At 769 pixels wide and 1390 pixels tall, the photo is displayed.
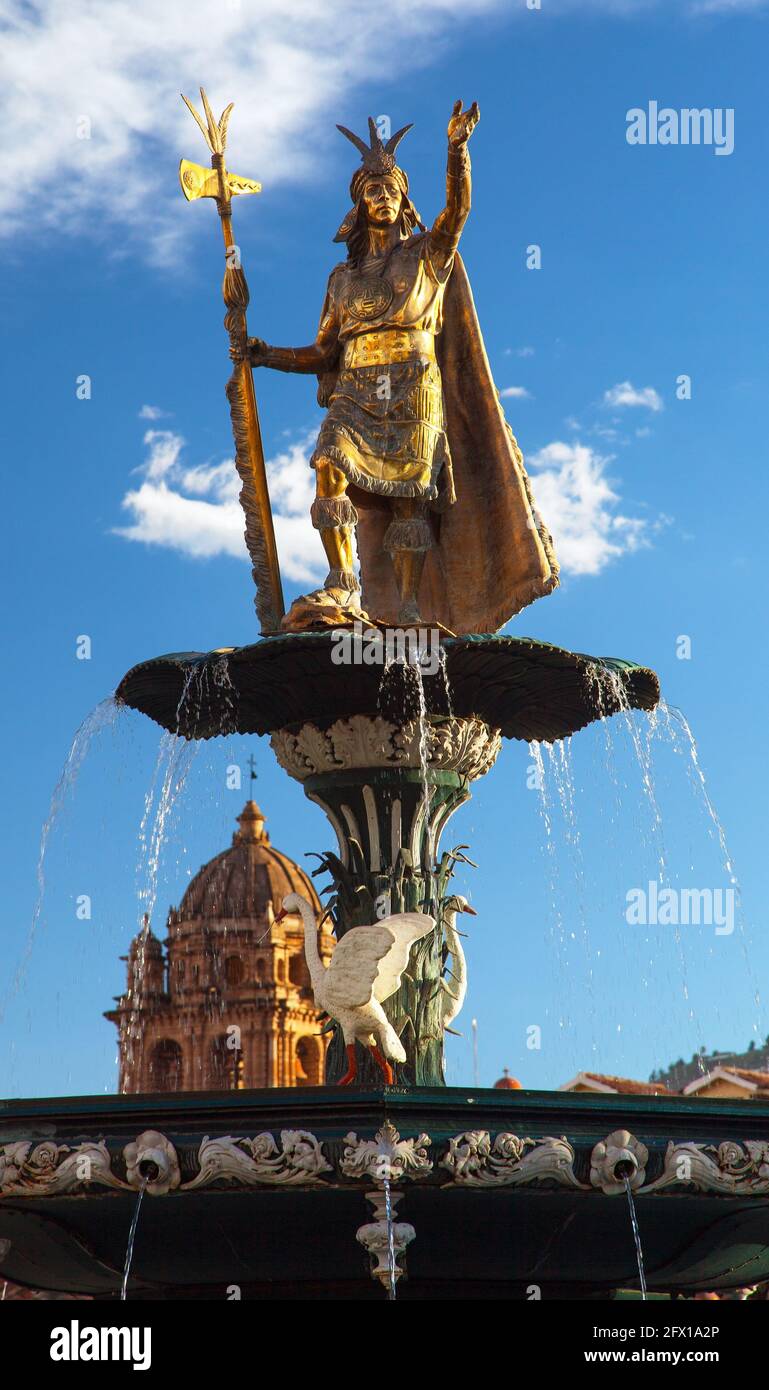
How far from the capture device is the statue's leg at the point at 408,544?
13578mm

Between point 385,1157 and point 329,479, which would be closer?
point 385,1157

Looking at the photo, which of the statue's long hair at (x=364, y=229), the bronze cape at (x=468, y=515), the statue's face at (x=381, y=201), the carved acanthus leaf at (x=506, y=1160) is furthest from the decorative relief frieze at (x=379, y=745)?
the carved acanthus leaf at (x=506, y=1160)

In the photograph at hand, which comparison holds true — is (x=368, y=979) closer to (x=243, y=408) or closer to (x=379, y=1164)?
(x=379, y=1164)

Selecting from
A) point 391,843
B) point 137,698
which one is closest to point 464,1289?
point 391,843

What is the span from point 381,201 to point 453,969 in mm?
5144

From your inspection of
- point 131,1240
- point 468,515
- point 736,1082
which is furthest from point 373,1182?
point 736,1082

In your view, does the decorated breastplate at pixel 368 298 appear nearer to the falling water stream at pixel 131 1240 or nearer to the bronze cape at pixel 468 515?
the bronze cape at pixel 468 515

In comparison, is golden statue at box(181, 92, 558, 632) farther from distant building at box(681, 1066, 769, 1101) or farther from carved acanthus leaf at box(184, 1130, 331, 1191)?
distant building at box(681, 1066, 769, 1101)

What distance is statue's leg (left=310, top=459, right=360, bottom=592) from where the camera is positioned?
43.4 ft

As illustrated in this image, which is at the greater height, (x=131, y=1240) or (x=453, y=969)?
(x=453, y=969)

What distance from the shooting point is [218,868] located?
301ft

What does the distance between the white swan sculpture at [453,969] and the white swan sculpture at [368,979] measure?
6.41ft

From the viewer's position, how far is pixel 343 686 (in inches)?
487

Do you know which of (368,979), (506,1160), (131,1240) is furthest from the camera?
(368,979)
